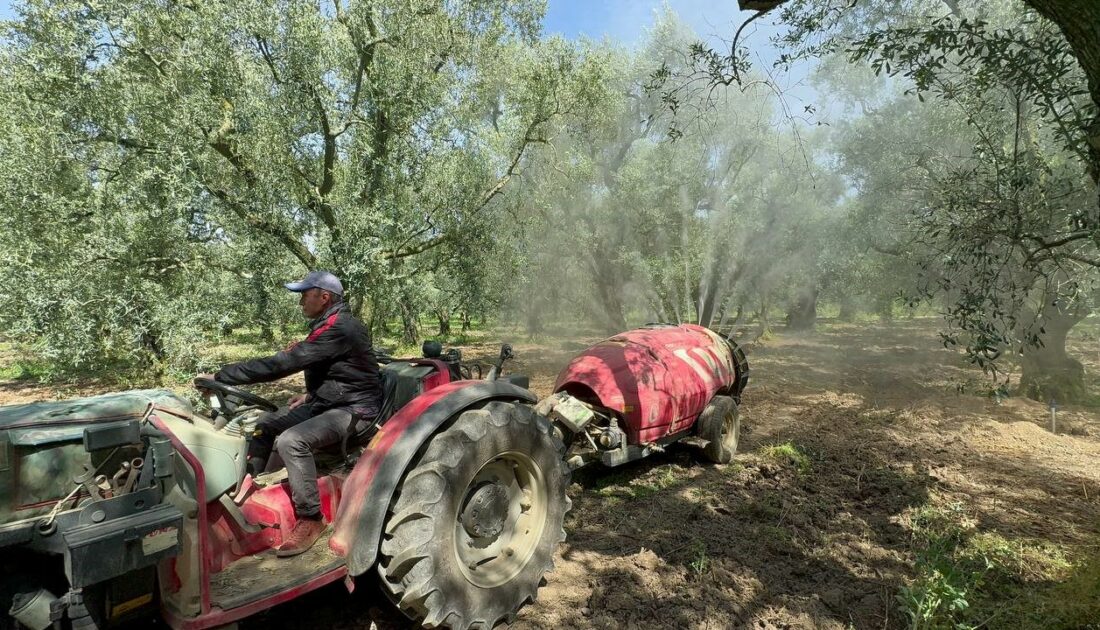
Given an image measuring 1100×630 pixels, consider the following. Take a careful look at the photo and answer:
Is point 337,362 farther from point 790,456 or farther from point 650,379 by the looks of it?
point 790,456

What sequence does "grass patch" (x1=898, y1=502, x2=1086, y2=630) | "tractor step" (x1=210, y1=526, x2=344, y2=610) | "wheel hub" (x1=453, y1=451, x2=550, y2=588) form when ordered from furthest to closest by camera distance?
"wheel hub" (x1=453, y1=451, x2=550, y2=588), "grass patch" (x1=898, y1=502, x2=1086, y2=630), "tractor step" (x1=210, y1=526, x2=344, y2=610)

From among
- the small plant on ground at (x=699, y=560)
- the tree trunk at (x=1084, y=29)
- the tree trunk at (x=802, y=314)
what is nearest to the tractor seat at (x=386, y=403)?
the small plant on ground at (x=699, y=560)

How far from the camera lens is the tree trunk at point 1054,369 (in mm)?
9766

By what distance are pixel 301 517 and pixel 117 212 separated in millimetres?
6067

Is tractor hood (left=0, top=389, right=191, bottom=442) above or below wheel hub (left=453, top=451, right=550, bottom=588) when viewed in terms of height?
above

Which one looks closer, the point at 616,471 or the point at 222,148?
the point at 616,471

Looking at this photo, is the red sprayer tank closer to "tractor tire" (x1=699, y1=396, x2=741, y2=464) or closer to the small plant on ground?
"tractor tire" (x1=699, y1=396, x2=741, y2=464)

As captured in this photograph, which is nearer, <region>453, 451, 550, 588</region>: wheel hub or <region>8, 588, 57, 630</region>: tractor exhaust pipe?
<region>8, 588, 57, 630</region>: tractor exhaust pipe

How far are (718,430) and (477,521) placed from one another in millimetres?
3521

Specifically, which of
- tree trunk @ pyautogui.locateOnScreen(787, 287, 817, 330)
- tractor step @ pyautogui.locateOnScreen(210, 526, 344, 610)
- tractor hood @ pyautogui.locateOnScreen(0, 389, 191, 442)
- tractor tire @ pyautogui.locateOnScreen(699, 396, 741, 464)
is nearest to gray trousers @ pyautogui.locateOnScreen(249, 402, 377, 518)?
tractor step @ pyautogui.locateOnScreen(210, 526, 344, 610)

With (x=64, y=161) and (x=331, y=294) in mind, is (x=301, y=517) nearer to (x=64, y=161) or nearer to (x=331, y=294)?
(x=331, y=294)

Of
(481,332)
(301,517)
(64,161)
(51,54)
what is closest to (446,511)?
(301,517)

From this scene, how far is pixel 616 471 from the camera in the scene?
19.6 feet

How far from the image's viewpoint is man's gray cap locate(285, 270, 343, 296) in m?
3.37
